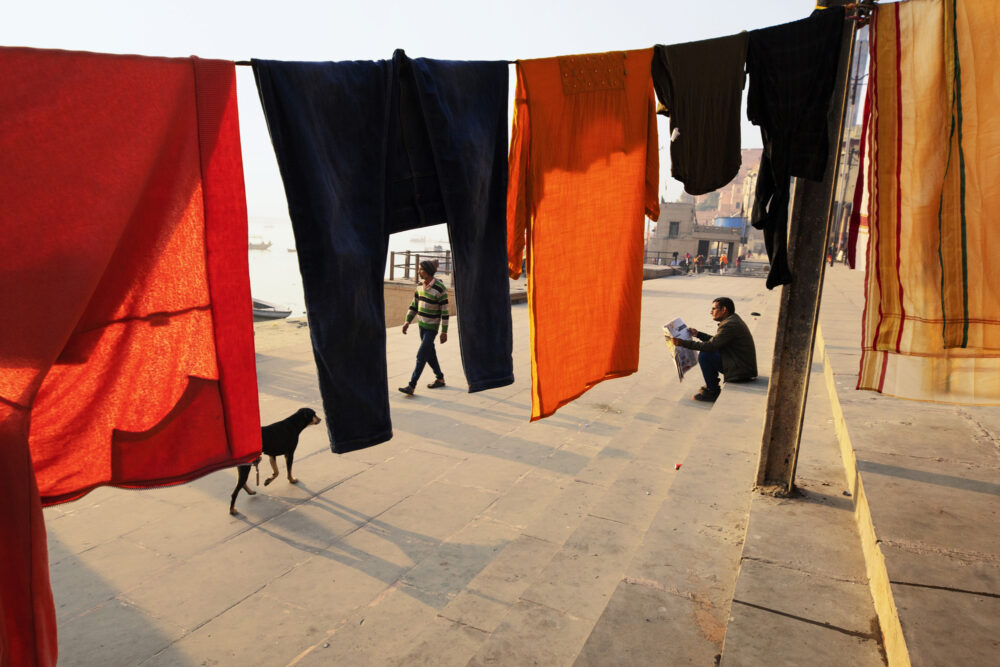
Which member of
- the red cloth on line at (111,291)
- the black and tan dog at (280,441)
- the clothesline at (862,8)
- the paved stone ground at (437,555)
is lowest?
the paved stone ground at (437,555)

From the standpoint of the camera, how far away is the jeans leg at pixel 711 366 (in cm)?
723

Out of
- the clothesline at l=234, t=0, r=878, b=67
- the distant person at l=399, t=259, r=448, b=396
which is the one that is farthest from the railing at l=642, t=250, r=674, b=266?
the clothesline at l=234, t=0, r=878, b=67

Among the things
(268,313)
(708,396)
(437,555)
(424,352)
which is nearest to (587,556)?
(437,555)

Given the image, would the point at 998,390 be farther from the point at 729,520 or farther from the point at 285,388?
the point at 285,388

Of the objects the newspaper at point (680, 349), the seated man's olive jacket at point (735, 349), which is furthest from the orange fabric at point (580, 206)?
the seated man's olive jacket at point (735, 349)

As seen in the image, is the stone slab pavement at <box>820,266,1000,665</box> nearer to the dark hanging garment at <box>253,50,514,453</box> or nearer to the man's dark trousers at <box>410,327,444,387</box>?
the dark hanging garment at <box>253,50,514,453</box>

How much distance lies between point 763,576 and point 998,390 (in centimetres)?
130

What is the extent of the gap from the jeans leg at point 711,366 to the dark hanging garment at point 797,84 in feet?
16.0

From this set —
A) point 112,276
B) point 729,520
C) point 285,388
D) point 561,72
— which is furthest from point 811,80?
point 285,388

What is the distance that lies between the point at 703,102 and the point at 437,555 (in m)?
3.15

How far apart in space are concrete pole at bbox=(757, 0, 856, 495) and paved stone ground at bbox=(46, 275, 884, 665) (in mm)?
452

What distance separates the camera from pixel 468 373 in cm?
Result: 287

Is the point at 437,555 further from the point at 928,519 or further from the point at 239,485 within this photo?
the point at 928,519

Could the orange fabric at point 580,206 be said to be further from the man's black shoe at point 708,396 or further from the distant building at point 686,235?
the distant building at point 686,235
